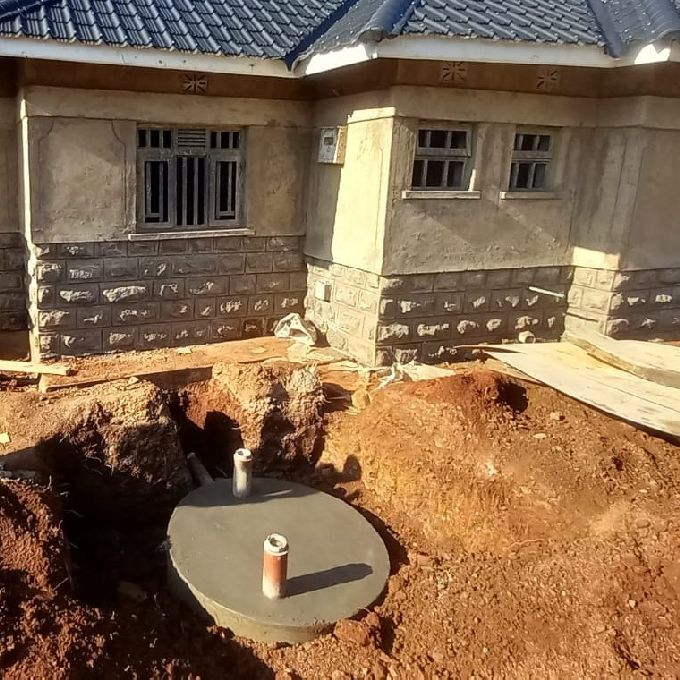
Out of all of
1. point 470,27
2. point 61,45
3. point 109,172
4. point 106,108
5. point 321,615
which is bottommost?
point 321,615

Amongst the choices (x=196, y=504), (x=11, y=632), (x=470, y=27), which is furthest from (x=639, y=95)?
(x=11, y=632)

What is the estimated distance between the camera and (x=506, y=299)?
9.84m

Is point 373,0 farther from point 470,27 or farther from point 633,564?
point 633,564

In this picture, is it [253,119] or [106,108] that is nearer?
[106,108]

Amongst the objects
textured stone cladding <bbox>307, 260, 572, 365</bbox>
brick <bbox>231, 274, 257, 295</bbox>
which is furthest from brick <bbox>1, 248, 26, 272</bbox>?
textured stone cladding <bbox>307, 260, 572, 365</bbox>

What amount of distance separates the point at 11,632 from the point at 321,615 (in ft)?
7.31

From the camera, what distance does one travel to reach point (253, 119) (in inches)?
371

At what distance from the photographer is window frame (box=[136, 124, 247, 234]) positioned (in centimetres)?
902

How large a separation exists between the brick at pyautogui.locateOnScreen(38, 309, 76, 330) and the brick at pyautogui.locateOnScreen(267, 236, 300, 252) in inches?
113

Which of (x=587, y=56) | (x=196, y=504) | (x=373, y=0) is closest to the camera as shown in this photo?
(x=196, y=504)

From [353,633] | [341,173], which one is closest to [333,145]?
[341,173]

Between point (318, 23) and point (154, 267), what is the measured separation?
3.87 m

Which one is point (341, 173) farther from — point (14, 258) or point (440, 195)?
point (14, 258)

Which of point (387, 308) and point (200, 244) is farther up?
point (200, 244)
